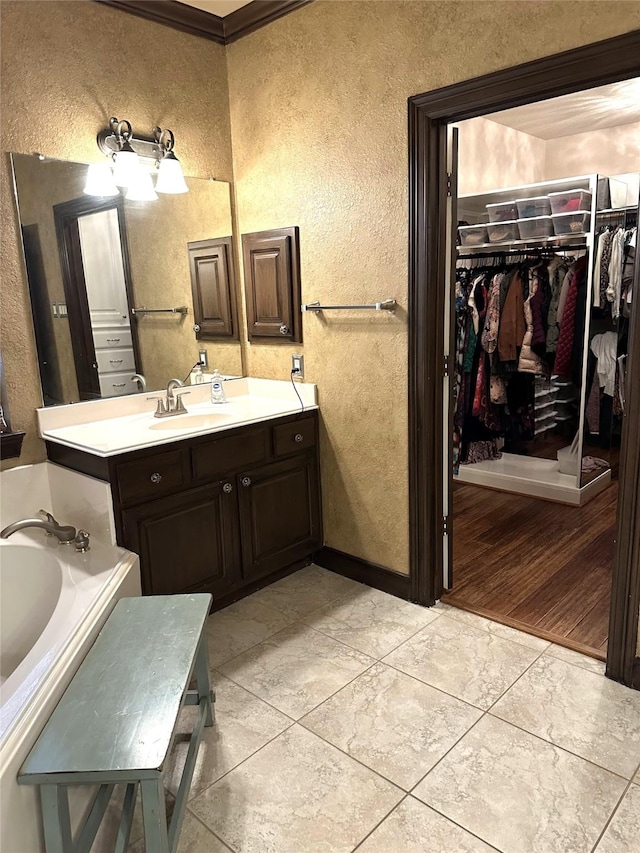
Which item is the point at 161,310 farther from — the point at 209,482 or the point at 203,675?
the point at 203,675

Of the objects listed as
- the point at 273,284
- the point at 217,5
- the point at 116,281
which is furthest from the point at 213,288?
the point at 217,5

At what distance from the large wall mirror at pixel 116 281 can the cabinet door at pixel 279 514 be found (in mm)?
710

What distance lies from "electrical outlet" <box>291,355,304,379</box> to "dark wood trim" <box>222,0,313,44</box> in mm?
1569

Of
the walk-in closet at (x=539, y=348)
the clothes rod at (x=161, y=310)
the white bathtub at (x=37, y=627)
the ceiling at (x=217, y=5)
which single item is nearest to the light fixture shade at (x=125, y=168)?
the clothes rod at (x=161, y=310)

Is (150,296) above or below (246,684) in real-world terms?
above

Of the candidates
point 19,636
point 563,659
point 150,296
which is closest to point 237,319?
point 150,296

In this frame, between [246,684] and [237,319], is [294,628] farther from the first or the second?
[237,319]

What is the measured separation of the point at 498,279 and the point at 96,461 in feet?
9.71

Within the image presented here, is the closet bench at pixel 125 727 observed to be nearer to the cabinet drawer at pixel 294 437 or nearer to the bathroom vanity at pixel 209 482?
the bathroom vanity at pixel 209 482

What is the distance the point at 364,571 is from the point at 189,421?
3.75ft

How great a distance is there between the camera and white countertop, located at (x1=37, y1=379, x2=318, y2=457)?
2436 mm

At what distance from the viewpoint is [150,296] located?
2.95 m

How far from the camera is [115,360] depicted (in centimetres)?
285

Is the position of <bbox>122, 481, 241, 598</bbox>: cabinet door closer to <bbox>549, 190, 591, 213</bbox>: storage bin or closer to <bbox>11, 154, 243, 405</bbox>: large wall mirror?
<bbox>11, 154, 243, 405</bbox>: large wall mirror
